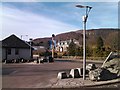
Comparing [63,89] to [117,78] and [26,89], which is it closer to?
[26,89]

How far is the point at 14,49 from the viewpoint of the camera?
150 ft

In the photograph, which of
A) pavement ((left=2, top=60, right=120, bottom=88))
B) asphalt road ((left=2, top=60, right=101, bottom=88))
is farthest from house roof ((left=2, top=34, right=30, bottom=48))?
pavement ((left=2, top=60, right=120, bottom=88))

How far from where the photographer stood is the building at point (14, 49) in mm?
44844

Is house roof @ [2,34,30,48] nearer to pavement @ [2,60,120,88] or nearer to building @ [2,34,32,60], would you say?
building @ [2,34,32,60]

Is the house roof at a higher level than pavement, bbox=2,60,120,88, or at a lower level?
higher

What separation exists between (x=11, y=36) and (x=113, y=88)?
39396mm

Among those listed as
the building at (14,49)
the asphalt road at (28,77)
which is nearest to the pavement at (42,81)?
the asphalt road at (28,77)

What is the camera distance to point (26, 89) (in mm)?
12617

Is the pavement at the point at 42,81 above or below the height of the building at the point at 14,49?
below

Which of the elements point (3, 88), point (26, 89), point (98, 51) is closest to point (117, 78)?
point (26, 89)

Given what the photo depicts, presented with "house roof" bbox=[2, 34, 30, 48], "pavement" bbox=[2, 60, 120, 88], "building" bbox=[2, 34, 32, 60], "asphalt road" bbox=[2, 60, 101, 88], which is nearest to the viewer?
"pavement" bbox=[2, 60, 120, 88]

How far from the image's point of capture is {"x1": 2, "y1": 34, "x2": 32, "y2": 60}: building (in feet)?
147

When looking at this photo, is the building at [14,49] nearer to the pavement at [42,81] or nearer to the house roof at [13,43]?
the house roof at [13,43]

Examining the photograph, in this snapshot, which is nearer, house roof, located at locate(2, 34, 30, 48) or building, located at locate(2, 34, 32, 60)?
building, located at locate(2, 34, 32, 60)
